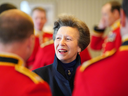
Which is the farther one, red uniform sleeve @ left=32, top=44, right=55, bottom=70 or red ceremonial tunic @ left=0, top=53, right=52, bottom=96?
red uniform sleeve @ left=32, top=44, right=55, bottom=70

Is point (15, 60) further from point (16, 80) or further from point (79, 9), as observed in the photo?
point (79, 9)

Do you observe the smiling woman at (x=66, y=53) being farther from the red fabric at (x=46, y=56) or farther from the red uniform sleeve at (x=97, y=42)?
the red uniform sleeve at (x=97, y=42)

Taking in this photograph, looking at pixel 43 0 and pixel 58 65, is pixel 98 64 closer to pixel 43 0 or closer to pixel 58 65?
pixel 58 65

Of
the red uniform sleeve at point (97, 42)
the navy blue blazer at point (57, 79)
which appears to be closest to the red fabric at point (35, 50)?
the red uniform sleeve at point (97, 42)

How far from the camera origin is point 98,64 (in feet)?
2.95

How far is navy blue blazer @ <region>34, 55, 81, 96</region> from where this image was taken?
1345 millimetres

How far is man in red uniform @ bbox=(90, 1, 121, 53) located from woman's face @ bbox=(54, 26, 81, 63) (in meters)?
0.77

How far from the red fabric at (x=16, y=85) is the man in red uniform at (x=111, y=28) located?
1455 mm

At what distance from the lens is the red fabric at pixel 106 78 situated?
32.8 inches

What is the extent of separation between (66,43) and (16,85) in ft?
2.47

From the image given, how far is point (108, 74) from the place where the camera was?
85 centimetres

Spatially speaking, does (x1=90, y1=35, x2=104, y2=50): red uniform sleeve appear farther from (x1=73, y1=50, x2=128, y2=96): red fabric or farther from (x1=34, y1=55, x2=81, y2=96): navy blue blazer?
(x1=73, y1=50, x2=128, y2=96): red fabric

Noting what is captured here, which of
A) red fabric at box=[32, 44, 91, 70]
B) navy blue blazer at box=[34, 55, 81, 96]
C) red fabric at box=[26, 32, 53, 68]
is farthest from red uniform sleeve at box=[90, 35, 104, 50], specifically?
navy blue blazer at box=[34, 55, 81, 96]

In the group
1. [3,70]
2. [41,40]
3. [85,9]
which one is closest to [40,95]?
[3,70]
